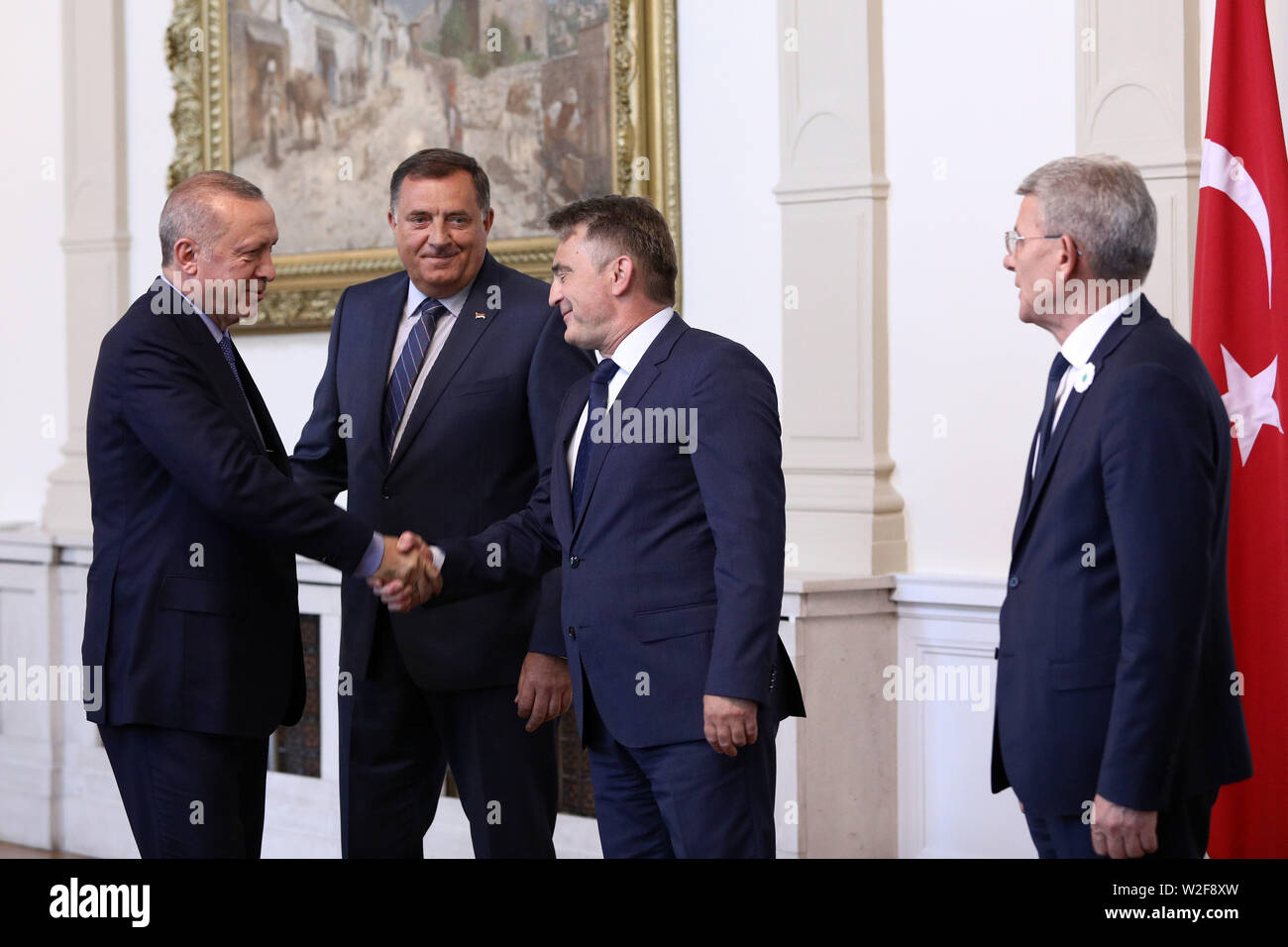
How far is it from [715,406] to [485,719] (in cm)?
107

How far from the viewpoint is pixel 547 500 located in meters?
3.68

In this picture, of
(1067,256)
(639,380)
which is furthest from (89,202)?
(1067,256)

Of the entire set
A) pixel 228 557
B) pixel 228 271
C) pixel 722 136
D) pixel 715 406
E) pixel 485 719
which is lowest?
pixel 485 719

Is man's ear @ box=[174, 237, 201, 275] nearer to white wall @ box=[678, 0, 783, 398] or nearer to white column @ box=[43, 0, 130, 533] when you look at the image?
white wall @ box=[678, 0, 783, 398]

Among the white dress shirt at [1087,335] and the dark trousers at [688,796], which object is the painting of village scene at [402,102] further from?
the white dress shirt at [1087,335]

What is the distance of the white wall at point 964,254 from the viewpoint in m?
4.74

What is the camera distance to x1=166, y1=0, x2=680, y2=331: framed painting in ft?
18.4

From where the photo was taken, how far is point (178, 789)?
3250mm

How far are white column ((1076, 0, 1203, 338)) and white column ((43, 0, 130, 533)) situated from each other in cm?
456

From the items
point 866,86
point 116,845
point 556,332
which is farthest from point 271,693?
point 116,845

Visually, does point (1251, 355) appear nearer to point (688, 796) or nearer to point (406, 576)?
point (688, 796)

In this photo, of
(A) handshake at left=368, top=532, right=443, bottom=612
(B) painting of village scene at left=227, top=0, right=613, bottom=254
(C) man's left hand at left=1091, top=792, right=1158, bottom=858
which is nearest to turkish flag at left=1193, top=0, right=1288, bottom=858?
(C) man's left hand at left=1091, top=792, right=1158, bottom=858

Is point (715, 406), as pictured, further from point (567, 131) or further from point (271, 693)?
point (567, 131)

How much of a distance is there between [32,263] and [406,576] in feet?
15.7
